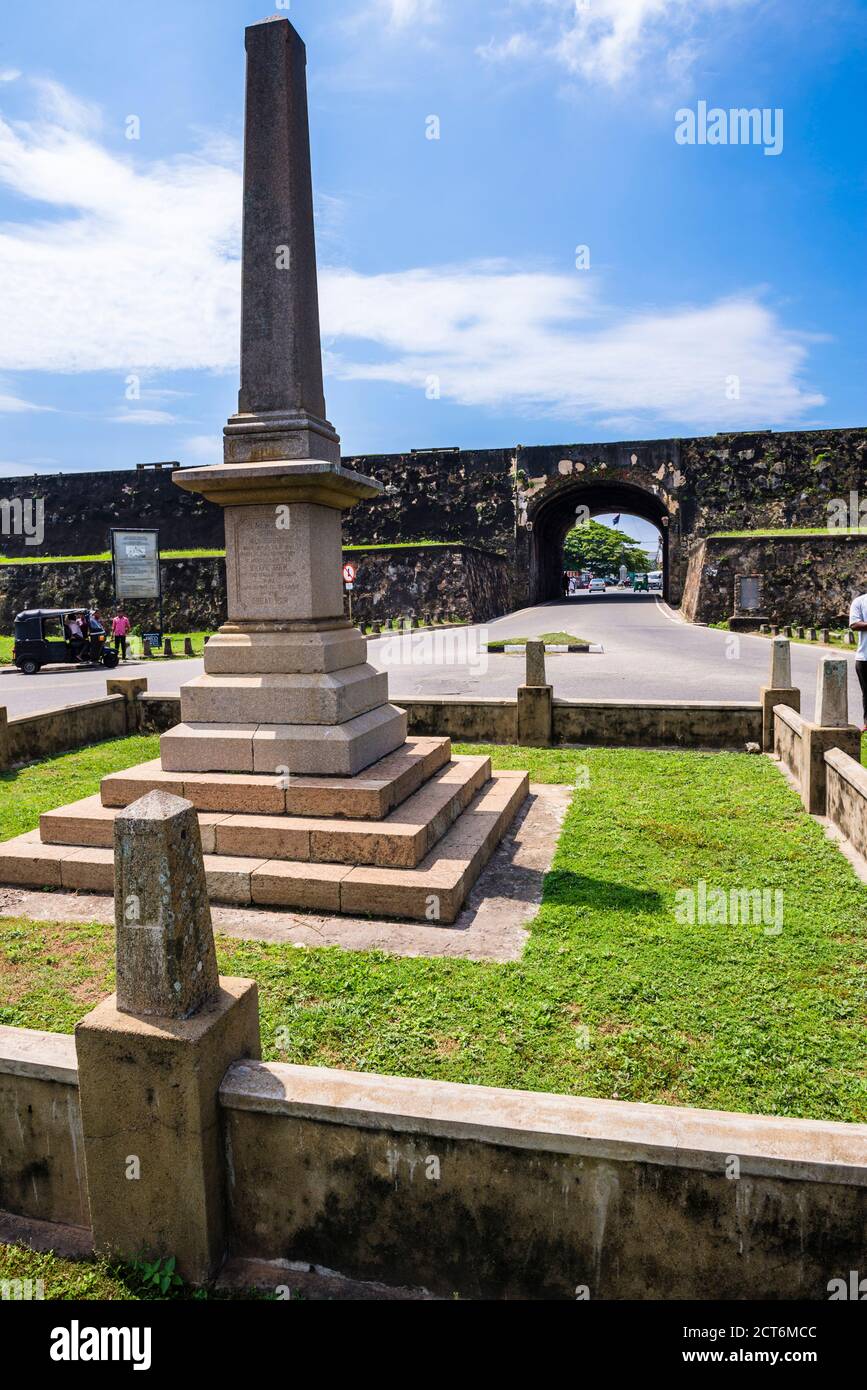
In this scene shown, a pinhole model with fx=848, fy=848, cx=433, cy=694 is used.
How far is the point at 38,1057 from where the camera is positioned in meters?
2.82

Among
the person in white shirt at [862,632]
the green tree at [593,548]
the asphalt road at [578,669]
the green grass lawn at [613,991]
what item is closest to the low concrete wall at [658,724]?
the person in white shirt at [862,632]

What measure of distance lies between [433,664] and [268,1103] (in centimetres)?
1757

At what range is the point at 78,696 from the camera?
1567cm

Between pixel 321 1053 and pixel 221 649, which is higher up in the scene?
pixel 221 649

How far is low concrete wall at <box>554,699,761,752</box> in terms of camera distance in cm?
1018

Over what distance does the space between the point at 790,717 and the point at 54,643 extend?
18.3m

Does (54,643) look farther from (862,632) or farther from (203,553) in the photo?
(862,632)

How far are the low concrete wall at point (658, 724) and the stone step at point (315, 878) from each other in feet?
14.3

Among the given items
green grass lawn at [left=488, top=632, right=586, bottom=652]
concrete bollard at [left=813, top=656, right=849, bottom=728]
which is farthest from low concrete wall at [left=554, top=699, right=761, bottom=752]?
green grass lawn at [left=488, top=632, right=586, bottom=652]

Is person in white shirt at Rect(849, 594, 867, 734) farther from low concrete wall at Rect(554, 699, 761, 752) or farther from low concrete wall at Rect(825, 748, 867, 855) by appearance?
low concrete wall at Rect(825, 748, 867, 855)

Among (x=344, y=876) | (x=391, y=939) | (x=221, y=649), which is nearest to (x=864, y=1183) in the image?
(x=391, y=939)

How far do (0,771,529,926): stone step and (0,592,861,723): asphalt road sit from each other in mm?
6656

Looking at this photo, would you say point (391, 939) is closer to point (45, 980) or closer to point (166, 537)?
point (45, 980)

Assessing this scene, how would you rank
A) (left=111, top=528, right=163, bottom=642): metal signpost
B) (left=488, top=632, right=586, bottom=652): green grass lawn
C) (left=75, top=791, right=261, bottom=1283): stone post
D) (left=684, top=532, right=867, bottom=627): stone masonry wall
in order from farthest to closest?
(left=684, top=532, right=867, bottom=627): stone masonry wall < (left=111, top=528, right=163, bottom=642): metal signpost < (left=488, top=632, right=586, bottom=652): green grass lawn < (left=75, top=791, right=261, bottom=1283): stone post
